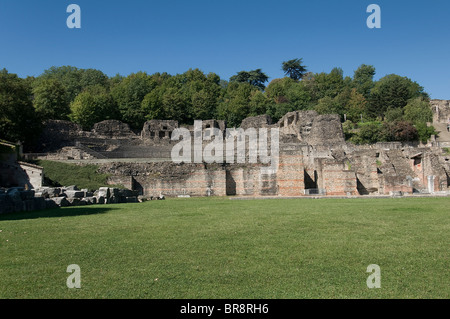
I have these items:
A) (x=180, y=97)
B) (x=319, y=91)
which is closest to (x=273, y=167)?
(x=180, y=97)

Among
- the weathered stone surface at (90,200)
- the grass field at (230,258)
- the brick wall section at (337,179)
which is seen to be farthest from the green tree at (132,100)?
the grass field at (230,258)

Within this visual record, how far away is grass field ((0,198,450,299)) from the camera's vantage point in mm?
5122

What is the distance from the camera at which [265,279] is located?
5.54 meters

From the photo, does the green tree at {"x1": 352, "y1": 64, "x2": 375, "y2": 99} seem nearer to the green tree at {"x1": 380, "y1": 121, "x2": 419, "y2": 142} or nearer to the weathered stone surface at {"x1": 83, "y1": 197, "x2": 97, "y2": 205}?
the green tree at {"x1": 380, "y1": 121, "x2": 419, "y2": 142}

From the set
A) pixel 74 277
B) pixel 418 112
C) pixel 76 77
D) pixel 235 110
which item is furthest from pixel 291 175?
pixel 76 77

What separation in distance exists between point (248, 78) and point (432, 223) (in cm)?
9592

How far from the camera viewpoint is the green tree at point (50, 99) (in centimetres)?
5609

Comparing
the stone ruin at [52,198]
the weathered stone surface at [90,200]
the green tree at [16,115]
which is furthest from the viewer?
the green tree at [16,115]

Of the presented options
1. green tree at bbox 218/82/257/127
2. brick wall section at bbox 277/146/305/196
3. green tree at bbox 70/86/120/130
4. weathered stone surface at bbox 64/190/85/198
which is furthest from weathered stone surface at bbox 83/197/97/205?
green tree at bbox 218/82/257/127

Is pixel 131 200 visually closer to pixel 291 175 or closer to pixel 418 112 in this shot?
pixel 291 175

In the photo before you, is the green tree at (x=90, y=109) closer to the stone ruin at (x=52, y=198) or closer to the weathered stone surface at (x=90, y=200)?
the stone ruin at (x=52, y=198)

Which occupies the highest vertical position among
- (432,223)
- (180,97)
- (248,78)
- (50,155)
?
(248,78)
